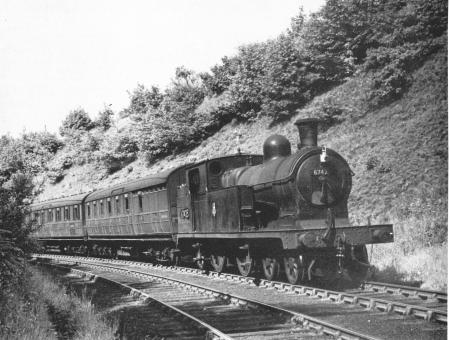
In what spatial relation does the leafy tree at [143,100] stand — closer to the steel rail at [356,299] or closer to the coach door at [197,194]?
the coach door at [197,194]

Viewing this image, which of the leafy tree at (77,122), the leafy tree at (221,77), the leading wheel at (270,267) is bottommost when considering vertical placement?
the leading wheel at (270,267)

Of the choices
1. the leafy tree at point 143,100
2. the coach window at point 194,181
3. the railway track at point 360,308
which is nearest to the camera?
the railway track at point 360,308

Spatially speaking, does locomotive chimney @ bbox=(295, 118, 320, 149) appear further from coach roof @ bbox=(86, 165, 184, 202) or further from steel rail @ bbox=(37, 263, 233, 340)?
coach roof @ bbox=(86, 165, 184, 202)

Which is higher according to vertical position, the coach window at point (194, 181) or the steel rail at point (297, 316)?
the coach window at point (194, 181)

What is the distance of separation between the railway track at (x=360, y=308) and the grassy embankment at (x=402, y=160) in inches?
67.8

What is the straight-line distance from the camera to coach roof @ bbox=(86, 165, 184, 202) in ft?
56.3

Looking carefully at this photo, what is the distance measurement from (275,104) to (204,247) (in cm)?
1304

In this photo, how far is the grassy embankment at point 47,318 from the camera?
7.53 meters

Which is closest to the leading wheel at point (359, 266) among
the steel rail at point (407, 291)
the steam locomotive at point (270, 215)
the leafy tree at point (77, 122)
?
the steam locomotive at point (270, 215)

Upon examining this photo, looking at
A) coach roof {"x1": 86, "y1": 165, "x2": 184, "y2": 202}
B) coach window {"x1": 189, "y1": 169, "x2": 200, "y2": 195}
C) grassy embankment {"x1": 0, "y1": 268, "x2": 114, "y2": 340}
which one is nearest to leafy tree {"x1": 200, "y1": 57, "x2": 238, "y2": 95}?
coach roof {"x1": 86, "y1": 165, "x2": 184, "y2": 202}

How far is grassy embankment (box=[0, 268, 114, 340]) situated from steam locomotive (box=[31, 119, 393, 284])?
1.57 meters

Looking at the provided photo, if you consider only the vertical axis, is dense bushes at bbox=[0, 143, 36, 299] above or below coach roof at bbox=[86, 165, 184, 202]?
below

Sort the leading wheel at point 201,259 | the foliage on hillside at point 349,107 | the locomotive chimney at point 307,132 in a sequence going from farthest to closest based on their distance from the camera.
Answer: the foliage on hillside at point 349,107 < the leading wheel at point 201,259 < the locomotive chimney at point 307,132

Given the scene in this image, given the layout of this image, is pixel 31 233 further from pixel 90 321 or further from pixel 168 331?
pixel 168 331
